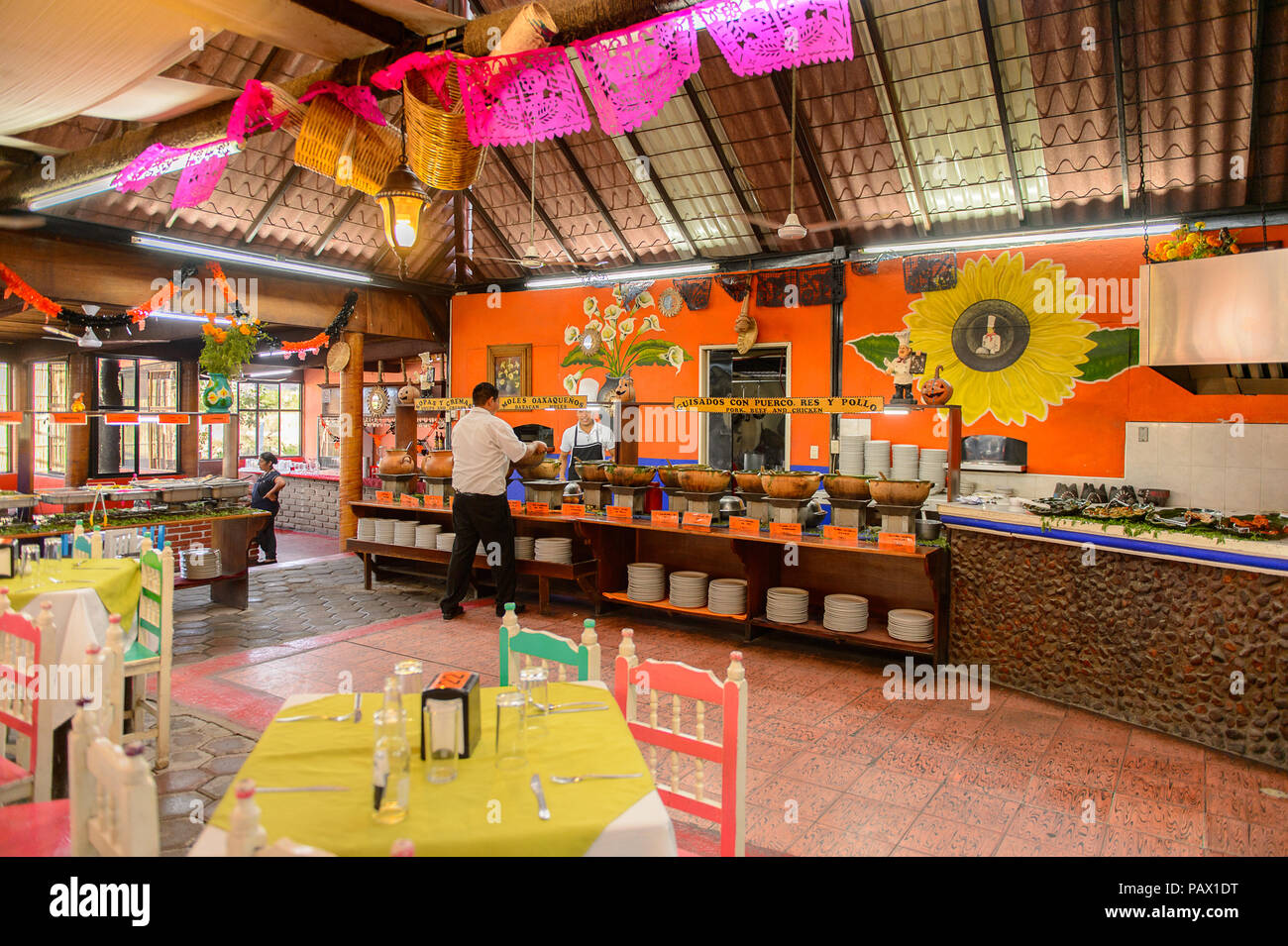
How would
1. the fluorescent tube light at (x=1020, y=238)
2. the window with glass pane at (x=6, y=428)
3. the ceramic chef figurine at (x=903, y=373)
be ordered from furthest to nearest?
1. the window with glass pane at (x=6, y=428)
2. the fluorescent tube light at (x=1020, y=238)
3. the ceramic chef figurine at (x=903, y=373)

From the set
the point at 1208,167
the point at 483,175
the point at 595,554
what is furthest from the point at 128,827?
the point at 483,175

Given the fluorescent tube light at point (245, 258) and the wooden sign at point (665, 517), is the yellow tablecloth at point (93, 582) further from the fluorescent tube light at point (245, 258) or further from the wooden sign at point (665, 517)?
the fluorescent tube light at point (245, 258)

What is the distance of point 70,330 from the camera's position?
8.38 m

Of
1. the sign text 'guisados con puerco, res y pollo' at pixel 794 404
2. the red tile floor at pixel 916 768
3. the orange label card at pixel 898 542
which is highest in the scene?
the sign text 'guisados con puerco, res y pollo' at pixel 794 404

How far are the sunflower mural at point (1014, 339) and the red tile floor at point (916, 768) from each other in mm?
3389

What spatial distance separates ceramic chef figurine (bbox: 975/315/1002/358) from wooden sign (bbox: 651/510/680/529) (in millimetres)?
3702

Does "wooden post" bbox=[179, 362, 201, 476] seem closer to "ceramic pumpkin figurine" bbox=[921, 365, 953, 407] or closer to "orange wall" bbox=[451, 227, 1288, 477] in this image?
"orange wall" bbox=[451, 227, 1288, 477]

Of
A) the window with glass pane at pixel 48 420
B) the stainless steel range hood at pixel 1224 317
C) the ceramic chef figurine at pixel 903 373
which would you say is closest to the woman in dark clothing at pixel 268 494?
the window with glass pane at pixel 48 420

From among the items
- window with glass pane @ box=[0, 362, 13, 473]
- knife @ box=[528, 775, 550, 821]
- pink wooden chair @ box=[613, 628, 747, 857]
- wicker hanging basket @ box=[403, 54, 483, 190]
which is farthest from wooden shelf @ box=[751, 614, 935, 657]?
window with glass pane @ box=[0, 362, 13, 473]

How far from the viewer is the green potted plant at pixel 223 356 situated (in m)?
7.31

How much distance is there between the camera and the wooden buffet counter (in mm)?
4973

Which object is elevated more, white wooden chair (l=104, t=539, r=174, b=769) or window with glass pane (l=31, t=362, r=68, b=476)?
window with glass pane (l=31, t=362, r=68, b=476)
